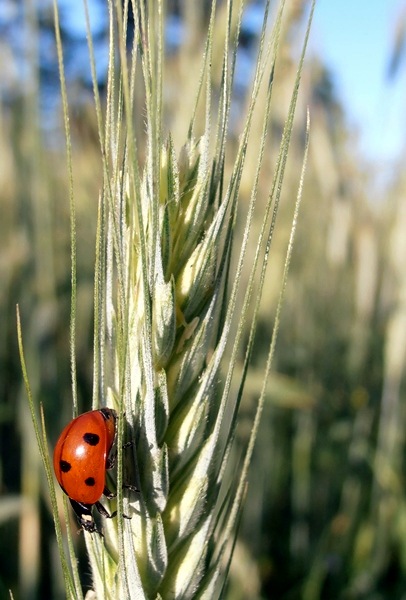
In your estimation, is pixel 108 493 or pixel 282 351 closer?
pixel 108 493

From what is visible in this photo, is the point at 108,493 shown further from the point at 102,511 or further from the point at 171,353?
the point at 171,353

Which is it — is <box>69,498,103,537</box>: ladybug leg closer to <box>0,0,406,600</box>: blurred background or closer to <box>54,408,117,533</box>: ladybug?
<box>54,408,117,533</box>: ladybug

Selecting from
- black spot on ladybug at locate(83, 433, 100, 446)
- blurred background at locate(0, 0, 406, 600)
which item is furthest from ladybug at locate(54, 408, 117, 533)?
blurred background at locate(0, 0, 406, 600)

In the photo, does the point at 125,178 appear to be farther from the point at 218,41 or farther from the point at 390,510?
the point at 390,510

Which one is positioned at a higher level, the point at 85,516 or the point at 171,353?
the point at 171,353

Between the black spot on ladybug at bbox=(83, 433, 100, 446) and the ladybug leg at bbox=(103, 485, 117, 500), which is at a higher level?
the black spot on ladybug at bbox=(83, 433, 100, 446)

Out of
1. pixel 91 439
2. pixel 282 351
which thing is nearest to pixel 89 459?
pixel 91 439

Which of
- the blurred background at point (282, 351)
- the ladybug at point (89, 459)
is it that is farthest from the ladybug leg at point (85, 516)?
the blurred background at point (282, 351)

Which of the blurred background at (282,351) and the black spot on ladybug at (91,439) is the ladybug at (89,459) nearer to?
the black spot on ladybug at (91,439)
